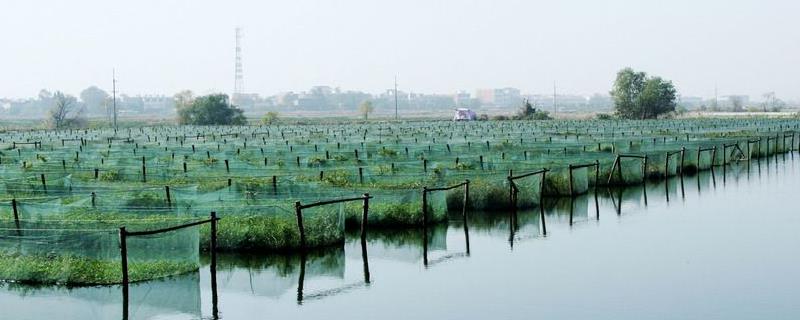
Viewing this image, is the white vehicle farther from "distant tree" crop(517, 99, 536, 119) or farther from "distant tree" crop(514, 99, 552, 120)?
"distant tree" crop(517, 99, 536, 119)

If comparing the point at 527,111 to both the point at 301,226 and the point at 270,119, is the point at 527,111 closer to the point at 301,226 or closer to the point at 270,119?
the point at 270,119

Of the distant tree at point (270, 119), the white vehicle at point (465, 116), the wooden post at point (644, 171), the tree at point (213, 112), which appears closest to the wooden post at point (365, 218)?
the wooden post at point (644, 171)

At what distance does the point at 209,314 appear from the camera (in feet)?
43.5

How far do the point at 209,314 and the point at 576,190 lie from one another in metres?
13.3

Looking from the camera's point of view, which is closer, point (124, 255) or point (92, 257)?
point (124, 255)

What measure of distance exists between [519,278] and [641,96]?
7881 centimetres

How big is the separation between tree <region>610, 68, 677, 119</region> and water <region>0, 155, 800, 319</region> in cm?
7055

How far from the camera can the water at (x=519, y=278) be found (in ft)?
43.7

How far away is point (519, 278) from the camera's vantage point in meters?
15.5

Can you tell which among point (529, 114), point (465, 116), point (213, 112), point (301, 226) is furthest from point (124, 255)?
point (529, 114)

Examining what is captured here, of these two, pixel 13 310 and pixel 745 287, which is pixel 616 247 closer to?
pixel 745 287

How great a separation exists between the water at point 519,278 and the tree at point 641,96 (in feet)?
231

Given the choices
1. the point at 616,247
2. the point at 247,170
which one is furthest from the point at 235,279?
the point at 247,170

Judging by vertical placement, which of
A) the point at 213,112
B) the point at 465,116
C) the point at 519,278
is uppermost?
the point at 213,112
